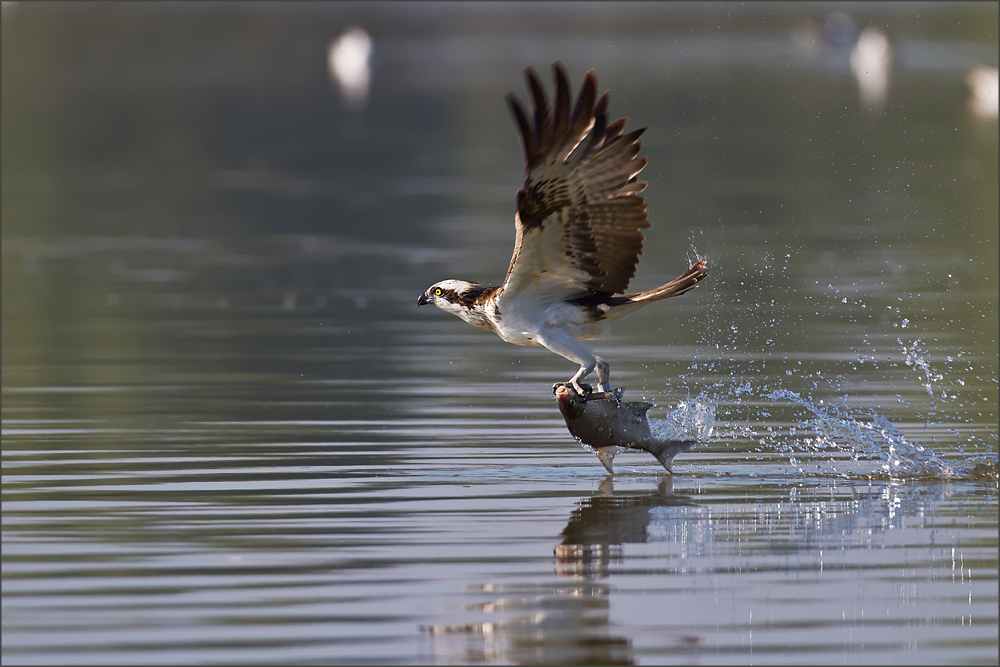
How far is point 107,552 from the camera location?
24.5ft

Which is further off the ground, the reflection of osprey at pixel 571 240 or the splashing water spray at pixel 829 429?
the reflection of osprey at pixel 571 240

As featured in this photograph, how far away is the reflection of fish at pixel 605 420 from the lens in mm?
9094

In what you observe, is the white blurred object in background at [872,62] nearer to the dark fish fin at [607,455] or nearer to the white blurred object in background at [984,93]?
the white blurred object in background at [984,93]

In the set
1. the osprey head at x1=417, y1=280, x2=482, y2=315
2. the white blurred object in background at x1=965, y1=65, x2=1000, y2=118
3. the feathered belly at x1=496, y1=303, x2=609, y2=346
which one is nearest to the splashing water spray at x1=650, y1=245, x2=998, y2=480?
the feathered belly at x1=496, y1=303, x2=609, y2=346

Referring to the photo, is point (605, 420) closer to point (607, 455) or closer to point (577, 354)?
point (607, 455)

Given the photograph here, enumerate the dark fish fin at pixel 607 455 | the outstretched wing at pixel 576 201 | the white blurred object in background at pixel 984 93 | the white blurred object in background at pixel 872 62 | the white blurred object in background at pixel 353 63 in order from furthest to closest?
the white blurred object in background at pixel 353 63, the white blurred object in background at pixel 872 62, the white blurred object in background at pixel 984 93, the dark fish fin at pixel 607 455, the outstretched wing at pixel 576 201

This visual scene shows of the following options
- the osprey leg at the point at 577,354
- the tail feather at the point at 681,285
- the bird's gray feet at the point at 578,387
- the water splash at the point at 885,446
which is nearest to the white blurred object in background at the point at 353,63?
the water splash at the point at 885,446

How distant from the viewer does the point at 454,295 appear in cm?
993

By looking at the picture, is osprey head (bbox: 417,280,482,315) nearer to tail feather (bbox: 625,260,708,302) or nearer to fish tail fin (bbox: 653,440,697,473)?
tail feather (bbox: 625,260,708,302)

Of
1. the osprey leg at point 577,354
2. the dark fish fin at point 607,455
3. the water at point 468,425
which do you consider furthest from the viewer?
the osprey leg at point 577,354

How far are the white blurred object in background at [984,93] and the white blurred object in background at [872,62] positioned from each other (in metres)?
5.64

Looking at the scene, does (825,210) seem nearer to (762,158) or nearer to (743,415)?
(762,158)

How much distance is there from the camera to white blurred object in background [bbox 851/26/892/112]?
149 ft

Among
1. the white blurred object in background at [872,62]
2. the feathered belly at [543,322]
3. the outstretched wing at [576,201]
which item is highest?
the white blurred object in background at [872,62]
